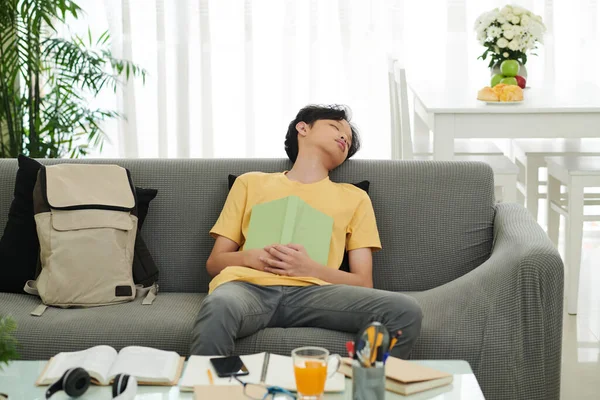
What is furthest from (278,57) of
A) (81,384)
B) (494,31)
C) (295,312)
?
(81,384)

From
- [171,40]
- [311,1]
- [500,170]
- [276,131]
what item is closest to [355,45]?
[311,1]

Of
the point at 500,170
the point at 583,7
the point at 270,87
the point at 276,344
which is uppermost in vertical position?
the point at 583,7

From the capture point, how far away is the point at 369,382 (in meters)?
1.54

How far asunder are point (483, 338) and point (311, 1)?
3.06 metres

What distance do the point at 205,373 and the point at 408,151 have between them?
2465 millimetres

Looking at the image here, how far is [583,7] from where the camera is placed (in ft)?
15.8

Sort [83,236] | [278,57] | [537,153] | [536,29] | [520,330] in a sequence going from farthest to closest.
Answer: [278,57], [537,153], [536,29], [83,236], [520,330]

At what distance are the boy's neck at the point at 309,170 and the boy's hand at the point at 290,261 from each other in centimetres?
29

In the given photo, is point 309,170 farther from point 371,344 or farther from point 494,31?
point 494,31

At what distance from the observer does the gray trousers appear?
2.13m

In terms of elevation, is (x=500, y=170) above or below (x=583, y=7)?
below

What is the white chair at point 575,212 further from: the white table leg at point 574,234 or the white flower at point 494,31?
the white flower at point 494,31

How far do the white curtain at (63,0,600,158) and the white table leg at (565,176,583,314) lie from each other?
1.53 m

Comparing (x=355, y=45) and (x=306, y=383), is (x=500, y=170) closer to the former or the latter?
(x=355, y=45)
